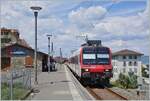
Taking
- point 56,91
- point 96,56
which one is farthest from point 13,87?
point 96,56

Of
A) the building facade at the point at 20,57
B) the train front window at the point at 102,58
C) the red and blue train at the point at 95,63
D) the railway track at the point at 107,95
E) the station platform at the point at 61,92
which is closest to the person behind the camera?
the station platform at the point at 61,92

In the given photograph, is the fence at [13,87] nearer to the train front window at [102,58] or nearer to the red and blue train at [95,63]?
the red and blue train at [95,63]

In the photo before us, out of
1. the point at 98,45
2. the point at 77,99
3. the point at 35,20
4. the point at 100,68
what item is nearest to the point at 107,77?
the point at 100,68

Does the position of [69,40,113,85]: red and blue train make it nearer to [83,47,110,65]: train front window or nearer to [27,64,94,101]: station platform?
Result: [83,47,110,65]: train front window

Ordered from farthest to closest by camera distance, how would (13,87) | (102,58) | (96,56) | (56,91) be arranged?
(96,56) → (102,58) → (56,91) → (13,87)

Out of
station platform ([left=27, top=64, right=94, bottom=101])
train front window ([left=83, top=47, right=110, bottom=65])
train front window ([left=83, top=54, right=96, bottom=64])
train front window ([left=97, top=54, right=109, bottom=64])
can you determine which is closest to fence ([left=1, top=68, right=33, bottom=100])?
station platform ([left=27, top=64, right=94, bottom=101])

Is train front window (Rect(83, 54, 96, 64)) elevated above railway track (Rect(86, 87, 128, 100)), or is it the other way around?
train front window (Rect(83, 54, 96, 64))

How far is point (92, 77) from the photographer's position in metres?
30.2

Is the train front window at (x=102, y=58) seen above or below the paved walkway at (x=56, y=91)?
above

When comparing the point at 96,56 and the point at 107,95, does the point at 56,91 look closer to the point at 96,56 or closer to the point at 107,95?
the point at 107,95

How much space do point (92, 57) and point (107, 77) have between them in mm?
2008

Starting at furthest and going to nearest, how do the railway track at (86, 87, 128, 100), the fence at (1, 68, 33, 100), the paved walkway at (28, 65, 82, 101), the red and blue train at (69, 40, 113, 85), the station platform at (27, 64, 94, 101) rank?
the red and blue train at (69, 40, 113, 85) → the railway track at (86, 87, 128, 100) → the paved walkway at (28, 65, 82, 101) → the station platform at (27, 64, 94, 101) → the fence at (1, 68, 33, 100)

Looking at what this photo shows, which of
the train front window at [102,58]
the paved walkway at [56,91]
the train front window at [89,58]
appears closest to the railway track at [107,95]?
the paved walkway at [56,91]

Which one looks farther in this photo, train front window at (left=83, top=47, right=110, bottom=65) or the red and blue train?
train front window at (left=83, top=47, right=110, bottom=65)
